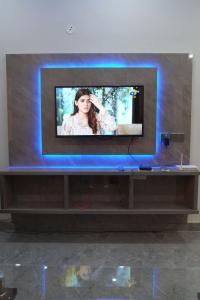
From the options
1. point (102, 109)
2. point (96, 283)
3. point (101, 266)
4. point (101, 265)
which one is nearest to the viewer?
point (96, 283)

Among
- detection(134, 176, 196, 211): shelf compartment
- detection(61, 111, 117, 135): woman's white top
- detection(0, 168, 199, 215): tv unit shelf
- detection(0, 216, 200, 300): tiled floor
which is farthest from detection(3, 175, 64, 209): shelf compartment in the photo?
detection(134, 176, 196, 211): shelf compartment

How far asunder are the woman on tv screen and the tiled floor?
1.18 meters

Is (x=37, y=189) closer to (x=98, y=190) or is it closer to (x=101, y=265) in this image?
(x=98, y=190)

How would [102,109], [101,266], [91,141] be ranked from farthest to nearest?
[91,141] → [102,109] → [101,266]

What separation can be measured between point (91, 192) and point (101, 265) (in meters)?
0.89

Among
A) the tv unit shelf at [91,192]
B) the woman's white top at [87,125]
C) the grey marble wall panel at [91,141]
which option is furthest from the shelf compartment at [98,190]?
the woman's white top at [87,125]

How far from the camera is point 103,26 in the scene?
3188 mm

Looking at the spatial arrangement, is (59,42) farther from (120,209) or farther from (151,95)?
(120,209)

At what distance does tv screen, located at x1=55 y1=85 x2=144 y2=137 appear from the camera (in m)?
3.13

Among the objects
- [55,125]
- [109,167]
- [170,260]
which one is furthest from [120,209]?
[55,125]

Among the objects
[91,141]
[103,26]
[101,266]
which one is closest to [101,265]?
[101,266]

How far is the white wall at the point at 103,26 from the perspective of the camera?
3.16 m

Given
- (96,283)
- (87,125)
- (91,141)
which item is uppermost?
(87,125)

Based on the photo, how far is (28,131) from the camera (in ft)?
10.7
